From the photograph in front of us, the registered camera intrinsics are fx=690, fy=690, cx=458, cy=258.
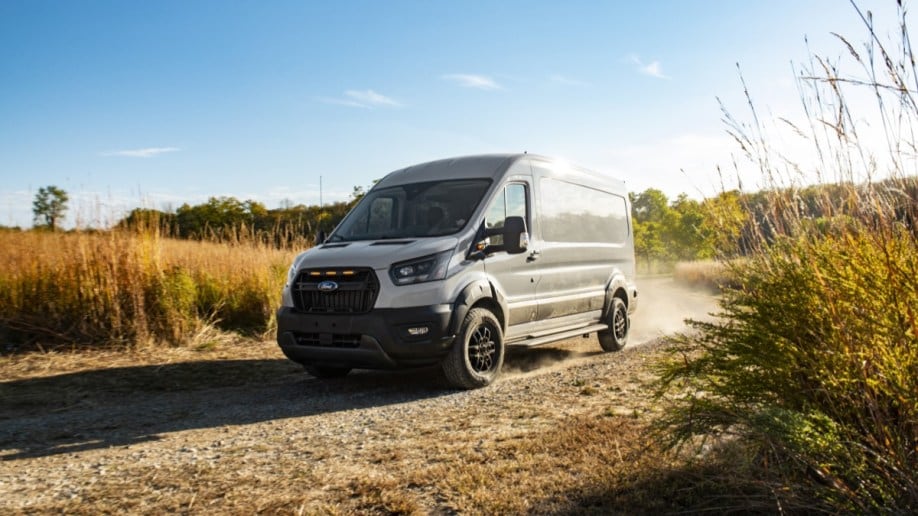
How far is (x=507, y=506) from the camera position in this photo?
3.44 metres

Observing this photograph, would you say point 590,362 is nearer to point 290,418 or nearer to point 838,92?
point 290,418

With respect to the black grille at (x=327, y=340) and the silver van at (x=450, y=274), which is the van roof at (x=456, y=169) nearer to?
the silver van at (x=450, y=274)

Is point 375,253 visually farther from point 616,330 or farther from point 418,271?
point 616,330

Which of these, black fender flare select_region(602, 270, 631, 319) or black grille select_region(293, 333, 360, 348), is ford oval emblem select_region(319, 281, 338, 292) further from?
black fender flare select_region(602, 270, 631, 319)

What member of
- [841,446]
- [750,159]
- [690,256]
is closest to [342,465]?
[841,446]

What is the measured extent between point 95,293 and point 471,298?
539cm

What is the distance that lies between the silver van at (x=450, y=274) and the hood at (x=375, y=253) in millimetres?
14

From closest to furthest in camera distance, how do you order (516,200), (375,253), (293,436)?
(293,436) → (375,253) → (516,200)

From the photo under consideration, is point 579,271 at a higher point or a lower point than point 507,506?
higher

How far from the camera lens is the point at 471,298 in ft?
22.2

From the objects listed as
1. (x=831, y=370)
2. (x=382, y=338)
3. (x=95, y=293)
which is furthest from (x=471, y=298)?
(x=95, y=293)

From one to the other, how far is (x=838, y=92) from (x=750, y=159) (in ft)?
2.77

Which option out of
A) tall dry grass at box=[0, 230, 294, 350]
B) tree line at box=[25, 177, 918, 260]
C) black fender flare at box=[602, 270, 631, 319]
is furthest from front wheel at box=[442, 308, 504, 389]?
tall dry grass at box=[0, 230, 294, 350]

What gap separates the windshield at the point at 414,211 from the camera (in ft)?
24.0
